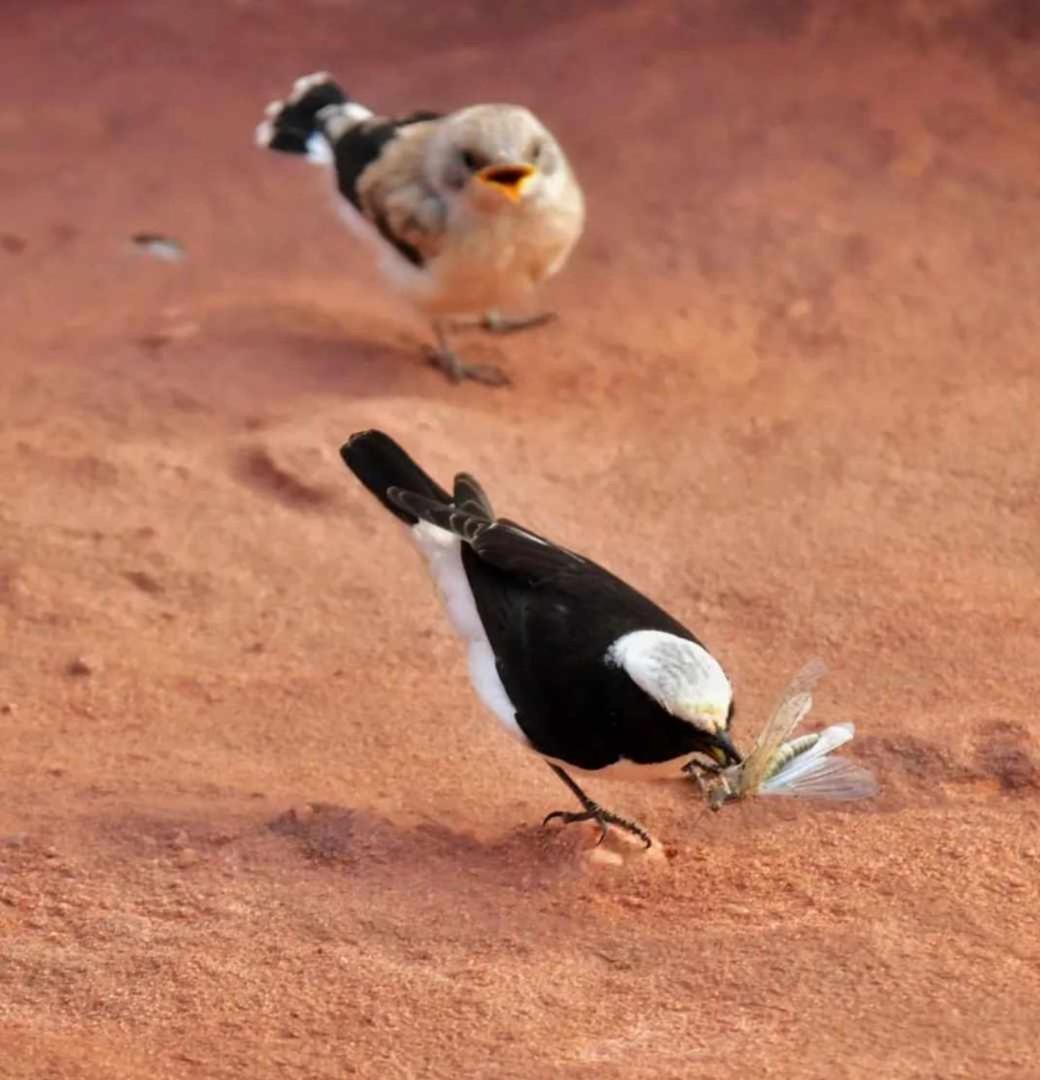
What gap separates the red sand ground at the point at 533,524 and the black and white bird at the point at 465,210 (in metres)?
0.39

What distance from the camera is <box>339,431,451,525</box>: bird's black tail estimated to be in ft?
17.9

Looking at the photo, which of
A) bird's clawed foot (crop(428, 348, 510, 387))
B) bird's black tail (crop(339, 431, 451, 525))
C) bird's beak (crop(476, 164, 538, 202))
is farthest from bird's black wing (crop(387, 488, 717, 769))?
bird's clawed foot (crop(428, 348, 510, 387))

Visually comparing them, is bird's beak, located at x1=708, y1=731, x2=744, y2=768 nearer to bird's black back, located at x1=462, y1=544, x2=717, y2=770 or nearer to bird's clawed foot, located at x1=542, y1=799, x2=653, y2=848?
bird's black back, located at x1=462, y1=544, x2=717, y2=770

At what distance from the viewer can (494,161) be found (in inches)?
297

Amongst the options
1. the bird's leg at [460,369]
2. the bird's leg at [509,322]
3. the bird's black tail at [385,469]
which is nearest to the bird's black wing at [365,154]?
the bird's leg at [460,369]

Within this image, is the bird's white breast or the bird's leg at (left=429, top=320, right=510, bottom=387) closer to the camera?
the bird's white breast

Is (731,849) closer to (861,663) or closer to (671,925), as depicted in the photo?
(671,925)

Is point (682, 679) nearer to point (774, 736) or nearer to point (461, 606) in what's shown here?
point (774, 736)

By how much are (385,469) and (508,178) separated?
239 cm

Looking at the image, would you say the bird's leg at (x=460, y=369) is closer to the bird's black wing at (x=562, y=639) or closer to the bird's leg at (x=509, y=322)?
the bird's leg at (x=509, y=322)

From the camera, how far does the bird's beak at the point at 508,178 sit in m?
7.50

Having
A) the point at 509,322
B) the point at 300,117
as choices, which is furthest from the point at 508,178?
the point at 300,117

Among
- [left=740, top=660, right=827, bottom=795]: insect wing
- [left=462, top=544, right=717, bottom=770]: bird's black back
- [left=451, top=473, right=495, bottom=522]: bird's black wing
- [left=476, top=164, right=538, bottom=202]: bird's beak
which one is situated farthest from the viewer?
Result: [left=476, top=164, right=538, bottom=202]: bird's beak

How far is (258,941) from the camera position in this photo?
14.1 feet
